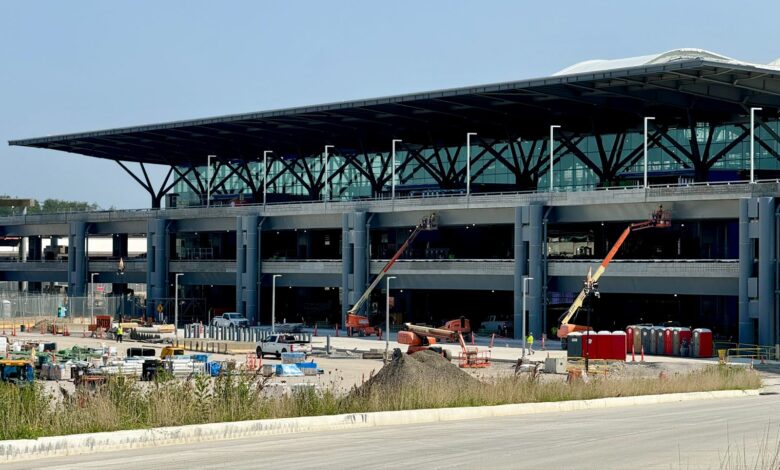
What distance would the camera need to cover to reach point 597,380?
→ 1676 inches

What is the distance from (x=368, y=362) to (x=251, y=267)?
37.9 m

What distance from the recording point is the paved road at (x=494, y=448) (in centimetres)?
2192

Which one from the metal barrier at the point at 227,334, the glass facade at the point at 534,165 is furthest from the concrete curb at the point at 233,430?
the glass facade at the point at 534,165

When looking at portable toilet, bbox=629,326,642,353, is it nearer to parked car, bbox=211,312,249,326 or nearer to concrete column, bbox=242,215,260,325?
parked car, bbox=211,312,249,326

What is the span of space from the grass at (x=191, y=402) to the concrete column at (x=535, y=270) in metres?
46.5

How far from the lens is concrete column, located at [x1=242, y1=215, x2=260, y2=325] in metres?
106

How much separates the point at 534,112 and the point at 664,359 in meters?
32.7

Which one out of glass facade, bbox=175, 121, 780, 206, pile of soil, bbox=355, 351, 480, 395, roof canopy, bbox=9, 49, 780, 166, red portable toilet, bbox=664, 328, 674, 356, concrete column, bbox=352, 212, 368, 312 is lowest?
red portable toilet, bbox=664, 328, 674, 356

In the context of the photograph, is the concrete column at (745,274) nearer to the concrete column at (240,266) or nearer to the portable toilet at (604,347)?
the portable toilet at (604,347)

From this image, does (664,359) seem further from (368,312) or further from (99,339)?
(99,339)

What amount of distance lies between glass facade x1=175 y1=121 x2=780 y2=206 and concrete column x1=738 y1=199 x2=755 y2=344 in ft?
53.5

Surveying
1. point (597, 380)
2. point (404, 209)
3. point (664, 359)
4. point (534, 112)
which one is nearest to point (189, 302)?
point (404, 209)

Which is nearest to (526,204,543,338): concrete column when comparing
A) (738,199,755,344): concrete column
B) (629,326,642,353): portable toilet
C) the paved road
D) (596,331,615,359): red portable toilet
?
(629,326,642,353): portable toilet

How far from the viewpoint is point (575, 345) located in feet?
230
